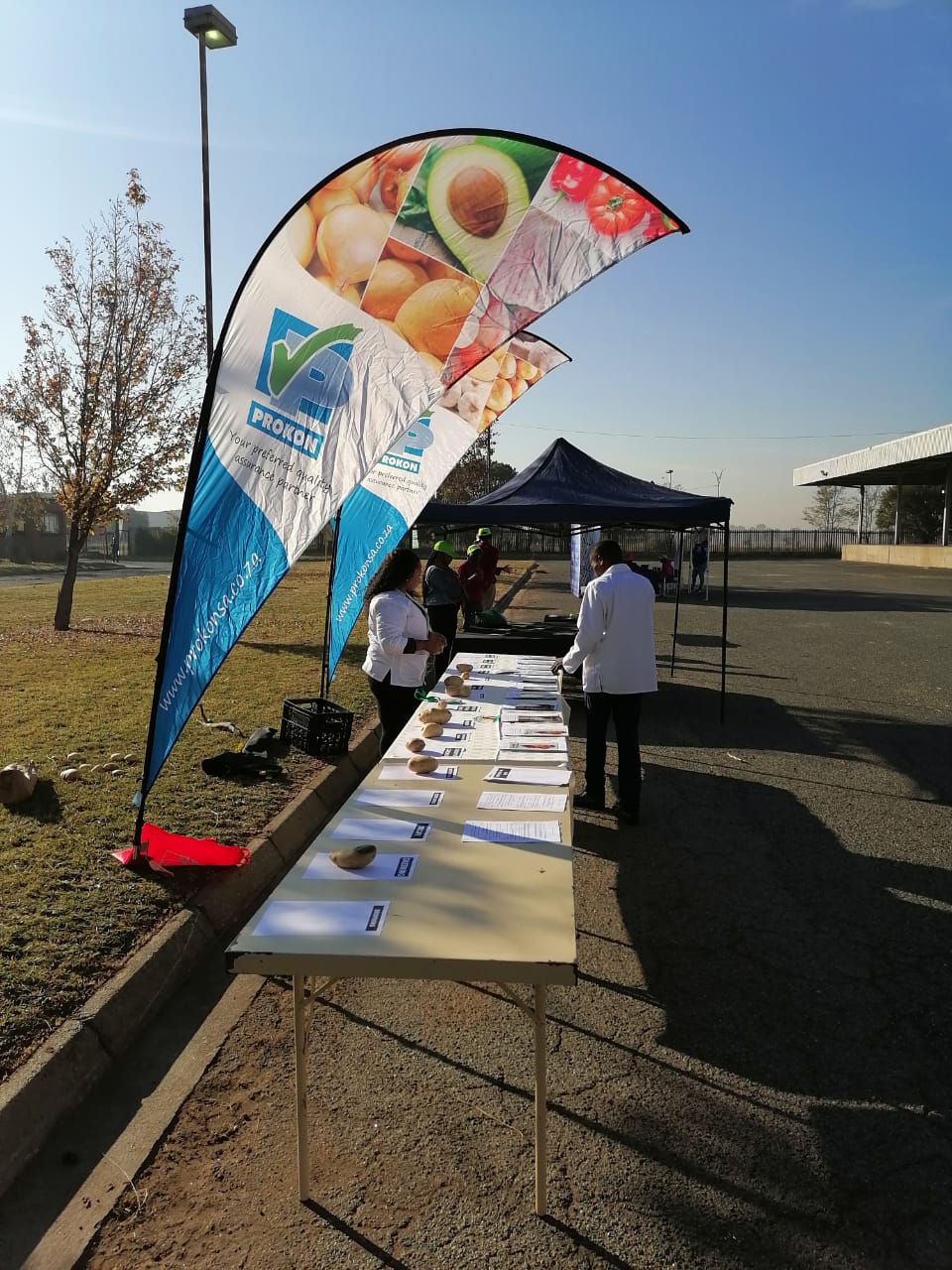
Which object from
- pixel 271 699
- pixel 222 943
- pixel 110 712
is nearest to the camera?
pixel 222 943

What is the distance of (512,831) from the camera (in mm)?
3389

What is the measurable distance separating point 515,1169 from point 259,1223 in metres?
0.79

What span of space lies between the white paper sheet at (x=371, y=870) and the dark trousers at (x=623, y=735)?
9.30 ft

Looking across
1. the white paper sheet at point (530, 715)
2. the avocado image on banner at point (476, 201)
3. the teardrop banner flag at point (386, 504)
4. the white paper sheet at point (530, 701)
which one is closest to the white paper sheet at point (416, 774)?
the white paper sheet at point (530, 715)

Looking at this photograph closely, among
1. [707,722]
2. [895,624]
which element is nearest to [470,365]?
[707,722]

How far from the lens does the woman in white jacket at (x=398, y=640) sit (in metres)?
5.57

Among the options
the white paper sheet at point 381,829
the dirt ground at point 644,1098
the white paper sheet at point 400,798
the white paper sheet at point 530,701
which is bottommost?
the dirt ground at point 644,1098

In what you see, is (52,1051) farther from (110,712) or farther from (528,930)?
(110,712)

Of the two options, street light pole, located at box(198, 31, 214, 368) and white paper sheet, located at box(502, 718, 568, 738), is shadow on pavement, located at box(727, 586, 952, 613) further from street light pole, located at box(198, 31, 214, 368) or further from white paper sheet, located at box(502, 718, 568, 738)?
white paper sheet, located at box(502, 718, 568, 738)

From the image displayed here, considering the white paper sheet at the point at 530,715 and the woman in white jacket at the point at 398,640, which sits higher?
the woman in white jacket at the point at 398,640

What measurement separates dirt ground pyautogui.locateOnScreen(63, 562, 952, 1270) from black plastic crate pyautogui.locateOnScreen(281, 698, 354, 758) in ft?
7.69

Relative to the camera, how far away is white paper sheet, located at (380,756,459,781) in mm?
4160

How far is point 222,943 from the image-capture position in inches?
169

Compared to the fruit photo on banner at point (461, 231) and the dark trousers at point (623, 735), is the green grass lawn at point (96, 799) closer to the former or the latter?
the dark trousers at point (623, 735)
